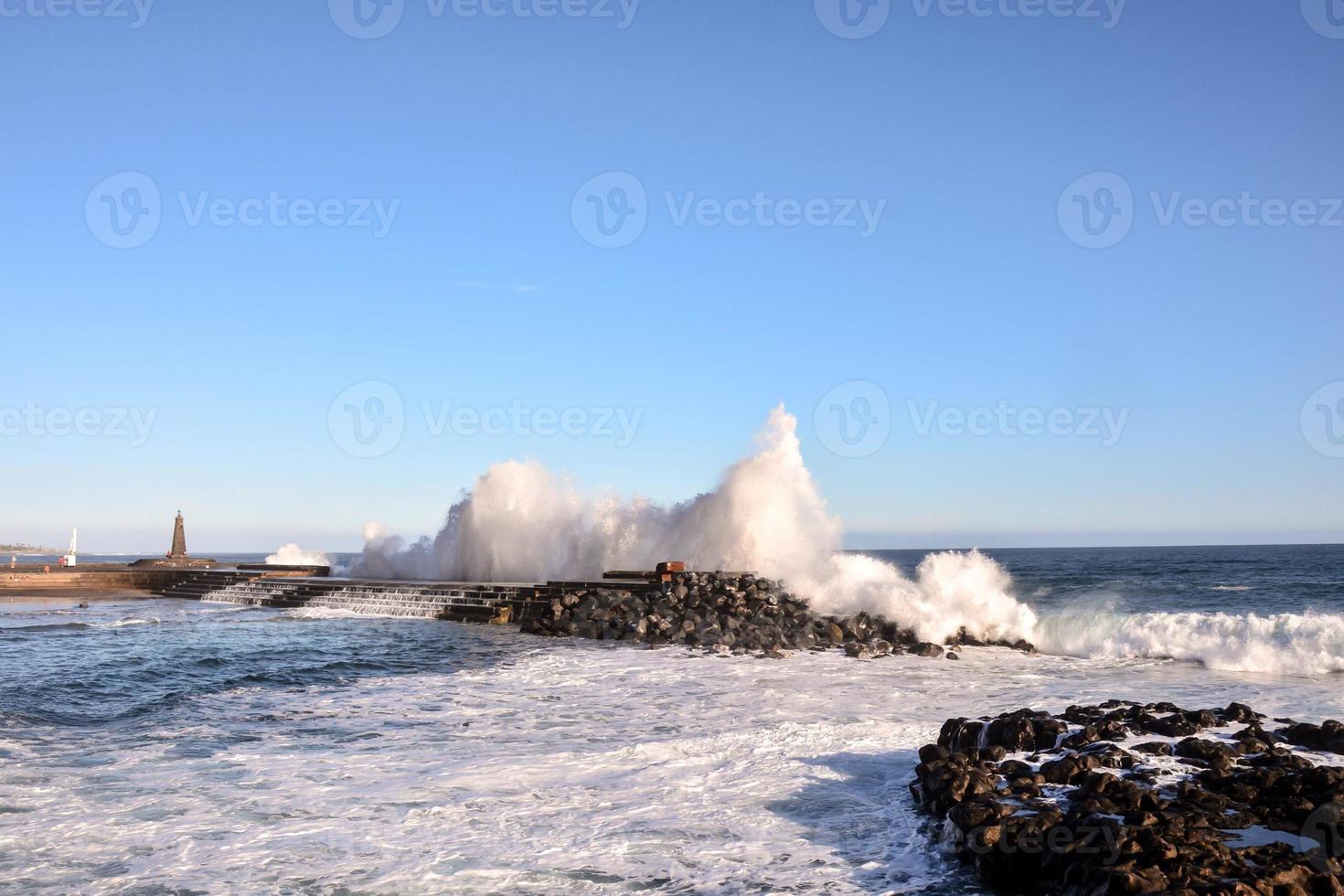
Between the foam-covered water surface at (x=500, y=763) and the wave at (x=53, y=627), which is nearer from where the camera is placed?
the foam-covered water surface at (x=500, y=763)

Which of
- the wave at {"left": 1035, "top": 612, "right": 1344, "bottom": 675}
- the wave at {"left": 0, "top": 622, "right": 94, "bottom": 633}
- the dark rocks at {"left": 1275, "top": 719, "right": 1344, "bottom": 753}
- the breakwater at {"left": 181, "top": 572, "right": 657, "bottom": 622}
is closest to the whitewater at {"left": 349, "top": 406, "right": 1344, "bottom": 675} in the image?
the wave at {"left": 1035, "top": 612, "right": 1344, "bottom": 675}

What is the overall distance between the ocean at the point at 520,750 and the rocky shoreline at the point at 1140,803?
40 cm

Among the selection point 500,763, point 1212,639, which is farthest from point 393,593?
point 1212,639

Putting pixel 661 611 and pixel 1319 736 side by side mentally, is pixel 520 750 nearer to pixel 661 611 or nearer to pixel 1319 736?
pixel 1319 736

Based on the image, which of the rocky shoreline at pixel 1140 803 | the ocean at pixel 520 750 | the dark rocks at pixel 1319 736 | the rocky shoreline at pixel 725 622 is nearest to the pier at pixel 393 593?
the rocky shoreline at pixel 725 622

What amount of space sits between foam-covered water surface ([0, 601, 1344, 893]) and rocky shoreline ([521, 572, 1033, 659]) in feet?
4.32

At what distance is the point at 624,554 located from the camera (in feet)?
95.0

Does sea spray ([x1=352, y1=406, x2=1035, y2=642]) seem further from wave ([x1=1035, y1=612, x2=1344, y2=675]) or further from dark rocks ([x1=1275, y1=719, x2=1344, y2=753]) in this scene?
dark rocks ([x1=1275, y1=719, x2=1344, y2=753])

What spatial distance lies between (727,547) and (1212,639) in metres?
12.4

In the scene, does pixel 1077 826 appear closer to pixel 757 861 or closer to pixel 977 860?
pixel 977 860

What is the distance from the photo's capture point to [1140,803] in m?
5.98

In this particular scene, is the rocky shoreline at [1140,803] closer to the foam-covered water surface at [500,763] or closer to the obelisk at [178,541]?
the foam-covered water surface at [500,763]

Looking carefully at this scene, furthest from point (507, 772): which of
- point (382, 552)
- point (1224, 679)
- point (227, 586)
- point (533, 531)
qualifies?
point (382, 552)

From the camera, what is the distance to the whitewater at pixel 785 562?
1659cm
